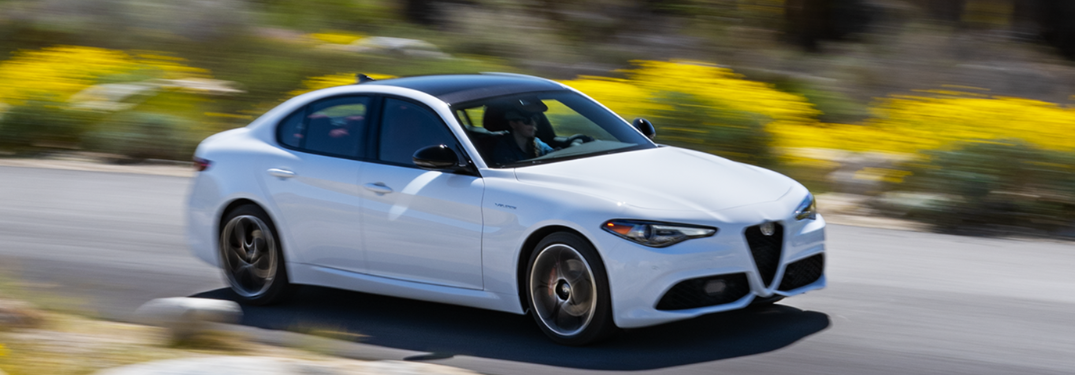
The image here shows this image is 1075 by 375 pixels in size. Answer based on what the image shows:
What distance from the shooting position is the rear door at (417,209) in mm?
6602

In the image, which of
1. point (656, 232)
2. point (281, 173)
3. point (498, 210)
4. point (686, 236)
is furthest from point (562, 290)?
point (281, 173)

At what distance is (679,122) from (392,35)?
28.9 feet

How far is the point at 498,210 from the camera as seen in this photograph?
6.45 meters

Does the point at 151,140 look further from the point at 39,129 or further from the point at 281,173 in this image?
the point at 281,173

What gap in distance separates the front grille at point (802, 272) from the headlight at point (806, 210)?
222 mm

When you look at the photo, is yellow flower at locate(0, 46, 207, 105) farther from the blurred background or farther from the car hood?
the car hood

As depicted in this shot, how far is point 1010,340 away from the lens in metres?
6.59

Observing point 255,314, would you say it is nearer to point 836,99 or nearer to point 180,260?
point 180,260

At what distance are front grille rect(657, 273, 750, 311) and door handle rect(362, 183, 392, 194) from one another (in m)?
1.73

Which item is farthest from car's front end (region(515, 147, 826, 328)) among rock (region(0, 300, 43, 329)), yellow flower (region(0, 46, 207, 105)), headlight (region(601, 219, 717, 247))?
yellow flower (region(0, 46, 207, 105))

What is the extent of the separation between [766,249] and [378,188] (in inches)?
84.5

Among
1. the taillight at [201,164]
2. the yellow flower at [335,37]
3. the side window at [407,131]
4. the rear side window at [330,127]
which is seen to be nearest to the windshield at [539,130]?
the side window at [407,131]

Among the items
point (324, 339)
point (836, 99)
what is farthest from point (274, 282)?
point (836, 99)

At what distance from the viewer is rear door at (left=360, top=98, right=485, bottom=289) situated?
6.60m
